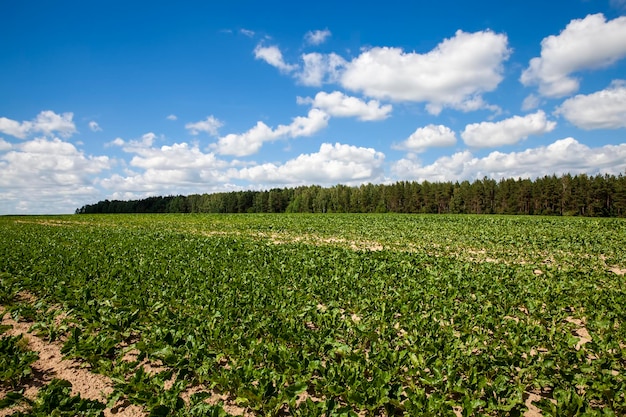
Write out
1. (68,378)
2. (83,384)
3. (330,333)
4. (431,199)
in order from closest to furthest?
(83,384) < (68,378) < (330,333) < (431,199)

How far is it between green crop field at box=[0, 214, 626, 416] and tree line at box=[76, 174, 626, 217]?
272ft

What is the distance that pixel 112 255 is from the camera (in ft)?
56.6

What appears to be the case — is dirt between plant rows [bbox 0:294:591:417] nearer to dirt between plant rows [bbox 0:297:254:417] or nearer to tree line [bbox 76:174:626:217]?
dirt between plant rows [bbox 0:297:254:417]

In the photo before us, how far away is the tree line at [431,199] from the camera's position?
259 feet

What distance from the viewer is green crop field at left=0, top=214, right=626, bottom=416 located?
16.3ft

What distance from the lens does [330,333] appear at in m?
7.14

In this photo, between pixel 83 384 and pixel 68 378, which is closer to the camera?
pixel 83 384

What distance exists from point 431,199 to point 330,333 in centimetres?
10410

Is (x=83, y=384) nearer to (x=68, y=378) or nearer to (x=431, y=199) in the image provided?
(x=68, y=378)

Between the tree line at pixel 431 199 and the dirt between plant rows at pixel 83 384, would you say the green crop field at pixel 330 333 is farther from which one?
the tree line at pixel 431 199

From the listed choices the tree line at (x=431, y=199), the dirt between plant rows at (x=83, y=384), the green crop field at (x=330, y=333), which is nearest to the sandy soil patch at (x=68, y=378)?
the dirt between plant rows at (x=83, y=384)

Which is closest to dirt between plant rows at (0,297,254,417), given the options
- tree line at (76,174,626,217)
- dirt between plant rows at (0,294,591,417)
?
dirt between plant rows at (0,294,591,417)

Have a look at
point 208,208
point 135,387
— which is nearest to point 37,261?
point 135,387

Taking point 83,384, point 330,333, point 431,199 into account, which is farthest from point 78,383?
point 431,199
